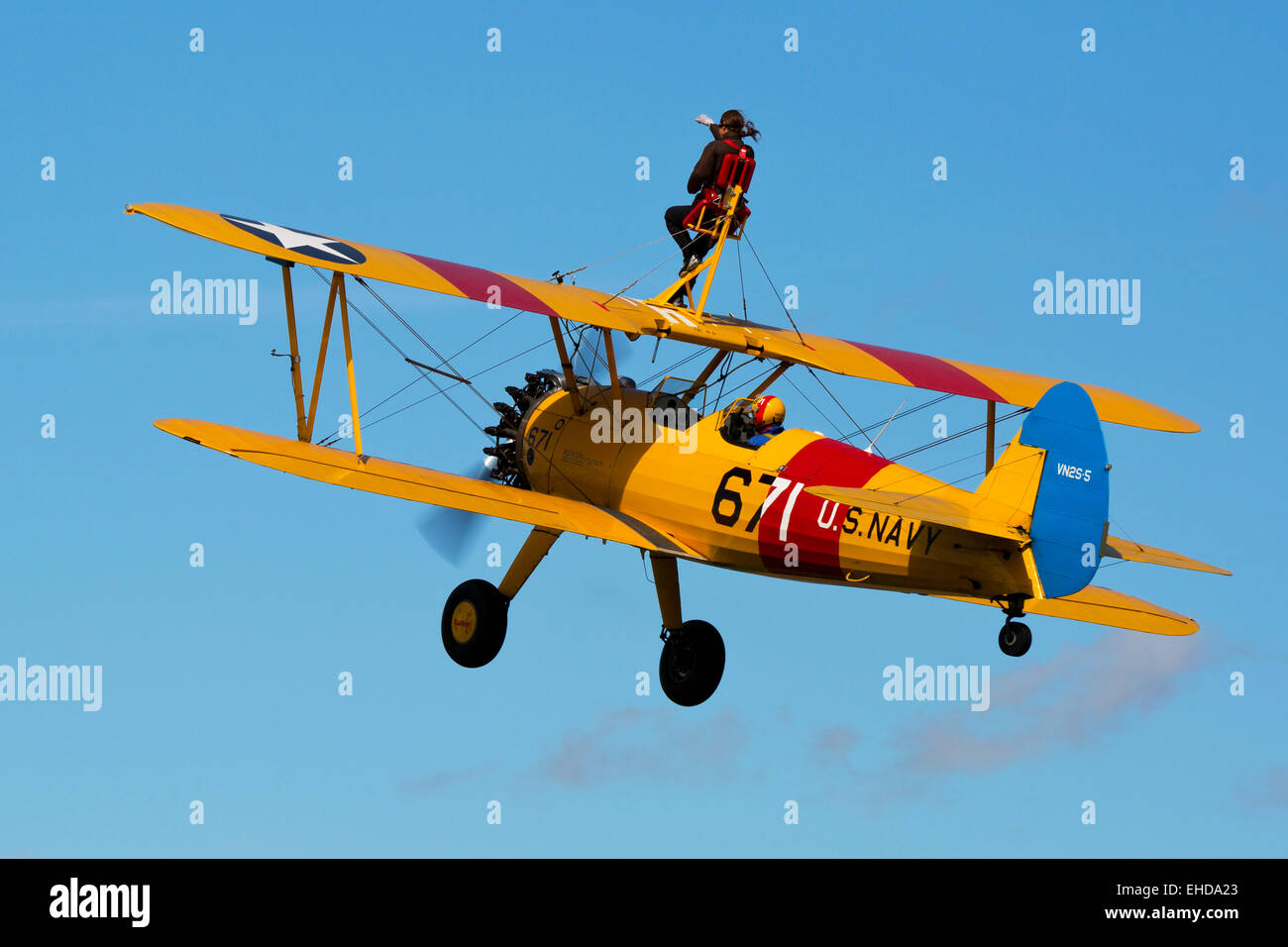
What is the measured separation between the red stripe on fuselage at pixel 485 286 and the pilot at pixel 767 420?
2.03m

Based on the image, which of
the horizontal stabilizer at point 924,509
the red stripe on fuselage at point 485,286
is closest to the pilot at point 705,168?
the red stripe on fuselage at point 485,286

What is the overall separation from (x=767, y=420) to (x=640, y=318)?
5.26ft

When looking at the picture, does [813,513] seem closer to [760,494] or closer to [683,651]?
[760,494]

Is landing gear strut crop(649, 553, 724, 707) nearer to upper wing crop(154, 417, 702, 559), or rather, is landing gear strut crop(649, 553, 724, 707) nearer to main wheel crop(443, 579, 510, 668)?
upper wing crop(154, 417, 702, 559)

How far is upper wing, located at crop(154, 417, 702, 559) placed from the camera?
20.4m

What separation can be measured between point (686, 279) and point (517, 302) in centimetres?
229

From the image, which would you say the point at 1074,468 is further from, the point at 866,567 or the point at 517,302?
the point at 517,302

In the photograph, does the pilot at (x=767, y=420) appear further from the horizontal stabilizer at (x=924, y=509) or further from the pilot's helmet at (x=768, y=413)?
the horizontal stabilizer at (x=924, y=509)

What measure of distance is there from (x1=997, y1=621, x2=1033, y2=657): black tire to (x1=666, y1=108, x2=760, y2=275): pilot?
18.7 ft

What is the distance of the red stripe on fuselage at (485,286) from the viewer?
2098 centimetres
